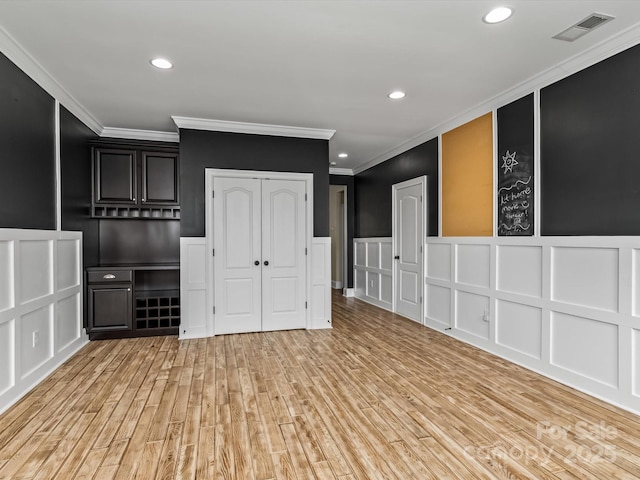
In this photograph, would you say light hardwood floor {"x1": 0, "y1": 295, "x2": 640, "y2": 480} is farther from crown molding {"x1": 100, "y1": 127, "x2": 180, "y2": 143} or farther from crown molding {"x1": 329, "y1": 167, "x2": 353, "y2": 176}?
crown molding {"x1": 329, "y1": 167, "x2": 353, "y2": 176}

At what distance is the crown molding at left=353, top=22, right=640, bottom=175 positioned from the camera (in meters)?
2.63

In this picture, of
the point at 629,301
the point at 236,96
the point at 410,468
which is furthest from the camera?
the point at 236,96

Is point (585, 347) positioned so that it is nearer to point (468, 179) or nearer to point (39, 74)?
point (468, 179)

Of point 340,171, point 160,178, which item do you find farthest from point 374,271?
point 160,178

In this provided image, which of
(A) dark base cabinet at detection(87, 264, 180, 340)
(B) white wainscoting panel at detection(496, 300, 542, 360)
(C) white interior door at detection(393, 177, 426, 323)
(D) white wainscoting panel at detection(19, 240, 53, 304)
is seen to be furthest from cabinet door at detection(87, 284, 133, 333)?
(B) white wainscoting panel at detection(496, 300, 542, 360)

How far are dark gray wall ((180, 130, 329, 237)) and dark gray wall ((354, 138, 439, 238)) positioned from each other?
4.63ft

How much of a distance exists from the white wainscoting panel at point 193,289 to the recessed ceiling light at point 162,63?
204 centimetres

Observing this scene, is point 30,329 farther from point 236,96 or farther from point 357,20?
point 357,20

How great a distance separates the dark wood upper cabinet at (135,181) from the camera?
4.69m

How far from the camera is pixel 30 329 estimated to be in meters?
3.02

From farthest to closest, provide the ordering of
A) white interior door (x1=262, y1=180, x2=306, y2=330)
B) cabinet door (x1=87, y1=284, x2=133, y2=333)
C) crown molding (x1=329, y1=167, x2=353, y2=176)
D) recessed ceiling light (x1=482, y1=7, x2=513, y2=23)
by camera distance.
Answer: crown molding (x1=329, y1=167, x2=353, y2=176) → white interior door (x1=262, y1=180, x2=306, y2=330) → cabinet door (x1=87, y1=284, x2=133, y2=333) → recessed ceiling light (x1=482, y1=7, x2=513, y2=23)

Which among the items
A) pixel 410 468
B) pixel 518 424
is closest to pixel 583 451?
pixel 518 424

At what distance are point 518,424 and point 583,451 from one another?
373 millimetres

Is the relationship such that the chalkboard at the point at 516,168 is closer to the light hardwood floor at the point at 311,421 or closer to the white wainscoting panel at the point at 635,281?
the white wainscoting panel at the point at 635,281
